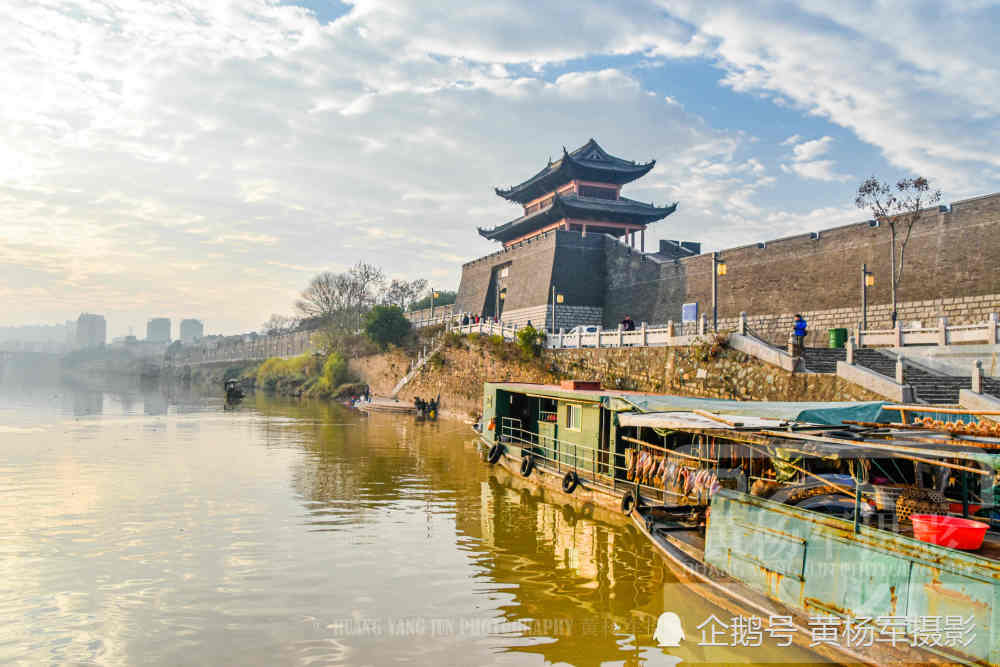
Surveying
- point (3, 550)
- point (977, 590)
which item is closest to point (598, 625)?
point (977, 590)

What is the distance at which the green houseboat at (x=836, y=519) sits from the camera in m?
5.96

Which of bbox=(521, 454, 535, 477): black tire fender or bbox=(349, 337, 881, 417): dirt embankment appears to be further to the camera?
bbox=(349, 337, 881, 417): dirt embankment

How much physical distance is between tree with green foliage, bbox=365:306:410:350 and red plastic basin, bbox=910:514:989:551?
145ft

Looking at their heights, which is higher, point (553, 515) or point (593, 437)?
point (593, 437)

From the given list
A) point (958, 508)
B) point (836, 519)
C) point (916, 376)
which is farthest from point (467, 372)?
point (836, 519)

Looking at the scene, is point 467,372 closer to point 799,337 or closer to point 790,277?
point 790,277

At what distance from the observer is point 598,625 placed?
320 inches

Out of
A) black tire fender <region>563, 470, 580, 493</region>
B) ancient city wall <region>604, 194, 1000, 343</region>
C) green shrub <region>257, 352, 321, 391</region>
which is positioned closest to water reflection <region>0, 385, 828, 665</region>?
black tire fender <region>563, 470, 580, 493</region>

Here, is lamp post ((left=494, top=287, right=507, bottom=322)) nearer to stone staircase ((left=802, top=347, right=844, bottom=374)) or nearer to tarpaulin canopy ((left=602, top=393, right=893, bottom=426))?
stone staircase ((left=802, top=347, right=844, bottom=374))

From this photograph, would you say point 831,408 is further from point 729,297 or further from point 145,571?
point 729,297

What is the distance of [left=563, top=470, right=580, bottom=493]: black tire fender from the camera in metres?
14.5

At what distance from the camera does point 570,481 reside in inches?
574

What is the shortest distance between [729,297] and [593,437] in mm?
21705

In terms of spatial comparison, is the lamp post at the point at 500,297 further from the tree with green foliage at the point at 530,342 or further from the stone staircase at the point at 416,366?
the tree with green foliage at the point at 530,342
